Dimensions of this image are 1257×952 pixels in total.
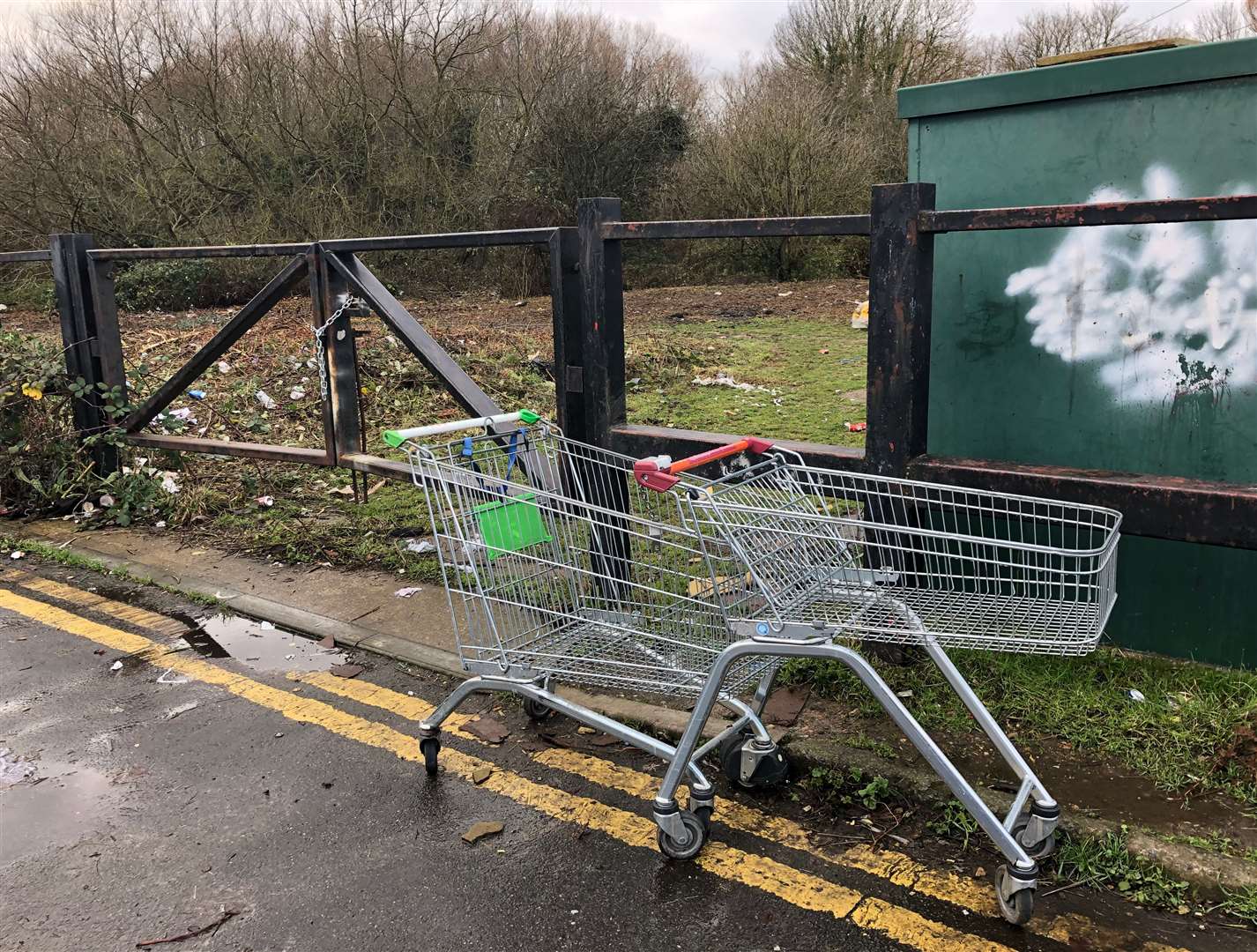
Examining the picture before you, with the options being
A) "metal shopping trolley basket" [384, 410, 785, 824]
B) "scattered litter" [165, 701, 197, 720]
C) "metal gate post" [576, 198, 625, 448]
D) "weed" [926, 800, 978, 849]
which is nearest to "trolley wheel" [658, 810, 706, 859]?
"metal shopping trolley basket" [384, 410, 785, 824]

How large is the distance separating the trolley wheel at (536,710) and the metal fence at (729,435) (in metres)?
1.09

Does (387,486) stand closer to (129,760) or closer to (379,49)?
(129,760)

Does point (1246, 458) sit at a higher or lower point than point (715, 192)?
lower

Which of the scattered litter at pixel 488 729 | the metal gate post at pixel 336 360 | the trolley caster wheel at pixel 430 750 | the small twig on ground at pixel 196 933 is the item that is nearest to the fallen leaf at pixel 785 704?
the scattered litter at pixel 488 729

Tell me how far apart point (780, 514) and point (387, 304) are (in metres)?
2.96

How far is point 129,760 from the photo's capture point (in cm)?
353

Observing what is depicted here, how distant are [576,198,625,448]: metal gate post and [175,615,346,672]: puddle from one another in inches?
61.0

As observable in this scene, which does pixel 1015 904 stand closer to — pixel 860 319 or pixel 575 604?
pixel 575 604

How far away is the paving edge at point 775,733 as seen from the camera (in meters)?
2.60

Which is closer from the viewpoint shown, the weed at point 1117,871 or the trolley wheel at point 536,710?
the weed at point 1117,871

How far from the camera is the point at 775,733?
11.1ft

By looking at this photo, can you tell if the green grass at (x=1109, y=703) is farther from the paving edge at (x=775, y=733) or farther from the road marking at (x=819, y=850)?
the road marking at (x=819, y=850)

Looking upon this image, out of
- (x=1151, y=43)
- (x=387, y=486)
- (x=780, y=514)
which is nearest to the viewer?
(x=780, y=514)

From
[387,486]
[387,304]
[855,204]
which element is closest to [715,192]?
[855,204]
